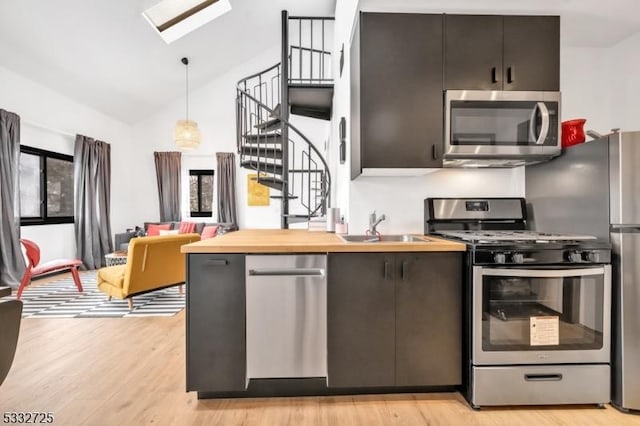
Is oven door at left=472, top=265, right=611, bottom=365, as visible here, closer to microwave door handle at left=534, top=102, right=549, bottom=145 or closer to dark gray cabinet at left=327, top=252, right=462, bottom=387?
dark gray cabinet at left=327, top=252, right=462, bottom=387

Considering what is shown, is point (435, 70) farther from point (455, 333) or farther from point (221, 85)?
point (221, 85)

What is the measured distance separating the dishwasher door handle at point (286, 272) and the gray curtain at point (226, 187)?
5273mm

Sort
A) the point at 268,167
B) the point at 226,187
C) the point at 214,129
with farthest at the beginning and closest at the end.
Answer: the point at 214,129
the point at 226,187
the point at 268,167

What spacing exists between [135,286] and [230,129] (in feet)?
14.2

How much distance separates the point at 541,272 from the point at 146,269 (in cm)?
365

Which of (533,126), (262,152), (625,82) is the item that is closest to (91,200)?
(262,152)

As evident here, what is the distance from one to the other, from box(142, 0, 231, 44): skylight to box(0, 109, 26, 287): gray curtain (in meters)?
2.32

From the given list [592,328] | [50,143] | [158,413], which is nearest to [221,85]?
[50,143]

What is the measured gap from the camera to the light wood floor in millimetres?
1703

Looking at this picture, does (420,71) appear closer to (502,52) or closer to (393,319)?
(502,52)

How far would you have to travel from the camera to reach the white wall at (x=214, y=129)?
7008 millimetres

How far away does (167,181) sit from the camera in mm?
6930

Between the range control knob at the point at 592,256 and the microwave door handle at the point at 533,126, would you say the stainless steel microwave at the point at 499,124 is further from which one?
the range control knob at the point at 592,256

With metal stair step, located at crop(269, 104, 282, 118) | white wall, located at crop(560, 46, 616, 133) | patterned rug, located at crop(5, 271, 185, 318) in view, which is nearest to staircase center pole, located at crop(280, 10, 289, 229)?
metal stair step, located at crop(269, 104, 282, 118)
